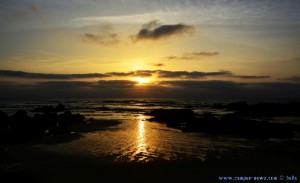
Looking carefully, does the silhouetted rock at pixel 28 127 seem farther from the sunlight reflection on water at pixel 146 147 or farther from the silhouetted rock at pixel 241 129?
the silhouetted rock at pixel 241 129

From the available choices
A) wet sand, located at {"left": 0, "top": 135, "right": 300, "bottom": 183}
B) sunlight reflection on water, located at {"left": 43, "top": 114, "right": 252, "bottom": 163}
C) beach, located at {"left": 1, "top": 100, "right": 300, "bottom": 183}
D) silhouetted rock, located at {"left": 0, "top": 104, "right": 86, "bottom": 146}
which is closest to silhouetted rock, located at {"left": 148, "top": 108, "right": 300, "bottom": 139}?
beach, located at {"left": 1, "top": 100, "right": 300, "bottom": 183}

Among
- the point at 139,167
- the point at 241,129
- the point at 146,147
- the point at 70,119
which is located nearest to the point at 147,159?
the point at 139,167

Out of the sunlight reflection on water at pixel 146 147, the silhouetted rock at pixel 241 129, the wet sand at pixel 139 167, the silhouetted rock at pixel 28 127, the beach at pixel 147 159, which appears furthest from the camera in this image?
the silhouetted rock at pixel 241 129

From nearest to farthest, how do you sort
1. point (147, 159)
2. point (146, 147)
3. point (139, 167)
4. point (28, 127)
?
point (139, 167) → point (147, 159) → point (146, 147) → point (28, 127)

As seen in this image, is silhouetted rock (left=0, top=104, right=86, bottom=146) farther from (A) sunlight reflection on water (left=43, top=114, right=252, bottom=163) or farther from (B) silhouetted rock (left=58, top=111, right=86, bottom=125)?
(A) sunlight reflection on water (left=43, top=114, right=252, bottom=163)

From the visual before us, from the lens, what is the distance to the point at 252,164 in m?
14.9

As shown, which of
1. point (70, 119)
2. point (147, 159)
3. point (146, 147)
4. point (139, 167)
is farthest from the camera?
point (70, 119)

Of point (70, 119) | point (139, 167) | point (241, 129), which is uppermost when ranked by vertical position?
point (241, 129)

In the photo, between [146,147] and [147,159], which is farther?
[146,147]

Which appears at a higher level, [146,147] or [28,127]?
[28,127]

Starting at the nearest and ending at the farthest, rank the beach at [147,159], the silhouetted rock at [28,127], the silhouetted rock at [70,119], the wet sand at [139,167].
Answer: the wet sand at [139,167], the beach at [147,159], the silhouetted rock at [28,127], the silhouetted rock at [70,119]

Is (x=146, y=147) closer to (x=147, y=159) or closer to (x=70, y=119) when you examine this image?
(x=147, y=159)

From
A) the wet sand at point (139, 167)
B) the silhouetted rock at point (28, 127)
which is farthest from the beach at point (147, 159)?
the silhouetted rock at point (28, 127)

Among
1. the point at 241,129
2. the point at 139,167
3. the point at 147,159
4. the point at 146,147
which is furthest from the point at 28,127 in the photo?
the point at 241,129
